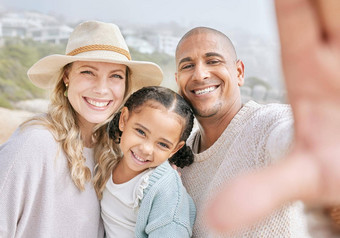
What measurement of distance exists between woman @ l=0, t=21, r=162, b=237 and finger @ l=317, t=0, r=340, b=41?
1232 mm

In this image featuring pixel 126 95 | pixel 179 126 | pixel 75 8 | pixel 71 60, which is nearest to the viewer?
pixel 179 126

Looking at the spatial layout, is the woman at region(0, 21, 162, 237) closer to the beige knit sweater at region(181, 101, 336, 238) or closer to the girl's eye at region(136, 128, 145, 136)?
the girl's eye at region(136, 128, 145, 136)

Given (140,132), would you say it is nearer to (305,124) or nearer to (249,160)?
(249,160)

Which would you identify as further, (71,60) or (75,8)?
(75,8)

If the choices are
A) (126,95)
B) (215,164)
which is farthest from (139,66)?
(215,164)

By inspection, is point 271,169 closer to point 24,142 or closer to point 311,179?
point 311,179

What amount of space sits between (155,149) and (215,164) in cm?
21

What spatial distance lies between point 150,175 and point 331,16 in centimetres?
112

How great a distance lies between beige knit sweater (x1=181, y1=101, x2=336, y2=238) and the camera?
2.33 feet

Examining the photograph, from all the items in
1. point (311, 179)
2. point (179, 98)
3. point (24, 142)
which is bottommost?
point (24, 142)

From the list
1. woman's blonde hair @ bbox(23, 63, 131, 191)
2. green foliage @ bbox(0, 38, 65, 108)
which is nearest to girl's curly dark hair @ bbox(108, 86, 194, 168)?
woman's blonde hair @ bbox(23, 63, 131, 191)

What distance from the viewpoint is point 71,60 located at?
4.79ft

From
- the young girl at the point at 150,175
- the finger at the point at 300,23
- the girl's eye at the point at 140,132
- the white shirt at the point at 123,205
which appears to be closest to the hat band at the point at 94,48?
the young girl at the point at 150,175

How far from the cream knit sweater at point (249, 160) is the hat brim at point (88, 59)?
1.00ft
